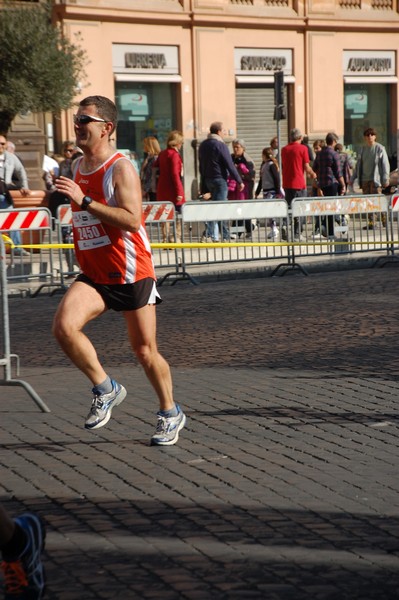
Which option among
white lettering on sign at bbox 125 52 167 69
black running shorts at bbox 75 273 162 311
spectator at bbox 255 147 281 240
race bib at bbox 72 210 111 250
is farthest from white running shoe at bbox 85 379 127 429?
white lettering on sign at bbox 125 52 167 69

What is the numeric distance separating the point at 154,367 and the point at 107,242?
2.28 feet

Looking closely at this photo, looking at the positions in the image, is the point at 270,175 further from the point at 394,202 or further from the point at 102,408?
the point at 102,408

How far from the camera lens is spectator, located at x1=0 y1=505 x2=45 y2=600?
3.96 metres

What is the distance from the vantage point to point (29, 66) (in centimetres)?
3083

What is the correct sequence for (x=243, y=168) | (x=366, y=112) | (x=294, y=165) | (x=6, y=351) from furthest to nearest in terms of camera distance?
1. (x=366, y=112)
2. (x=243, y=168)
3. (x=294, y=165)
4. (x=6, y=351)

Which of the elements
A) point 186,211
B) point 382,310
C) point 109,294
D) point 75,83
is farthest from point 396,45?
point 109,294

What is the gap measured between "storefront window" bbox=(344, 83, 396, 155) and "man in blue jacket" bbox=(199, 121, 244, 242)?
60.7 ft

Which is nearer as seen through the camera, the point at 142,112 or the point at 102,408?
the point at 102,408

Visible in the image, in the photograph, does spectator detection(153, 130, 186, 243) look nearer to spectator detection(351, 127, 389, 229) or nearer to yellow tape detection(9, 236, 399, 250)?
yellow tape detection(9, 236, 399, 250)

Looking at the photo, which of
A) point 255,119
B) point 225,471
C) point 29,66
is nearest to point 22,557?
point 225,471

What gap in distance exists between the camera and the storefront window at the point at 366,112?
38438mm

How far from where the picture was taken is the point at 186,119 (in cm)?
3469

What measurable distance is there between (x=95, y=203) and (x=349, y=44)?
32470 mm

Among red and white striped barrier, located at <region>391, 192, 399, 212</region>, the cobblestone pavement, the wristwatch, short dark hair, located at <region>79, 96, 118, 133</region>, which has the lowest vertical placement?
the cobblestone pavement
